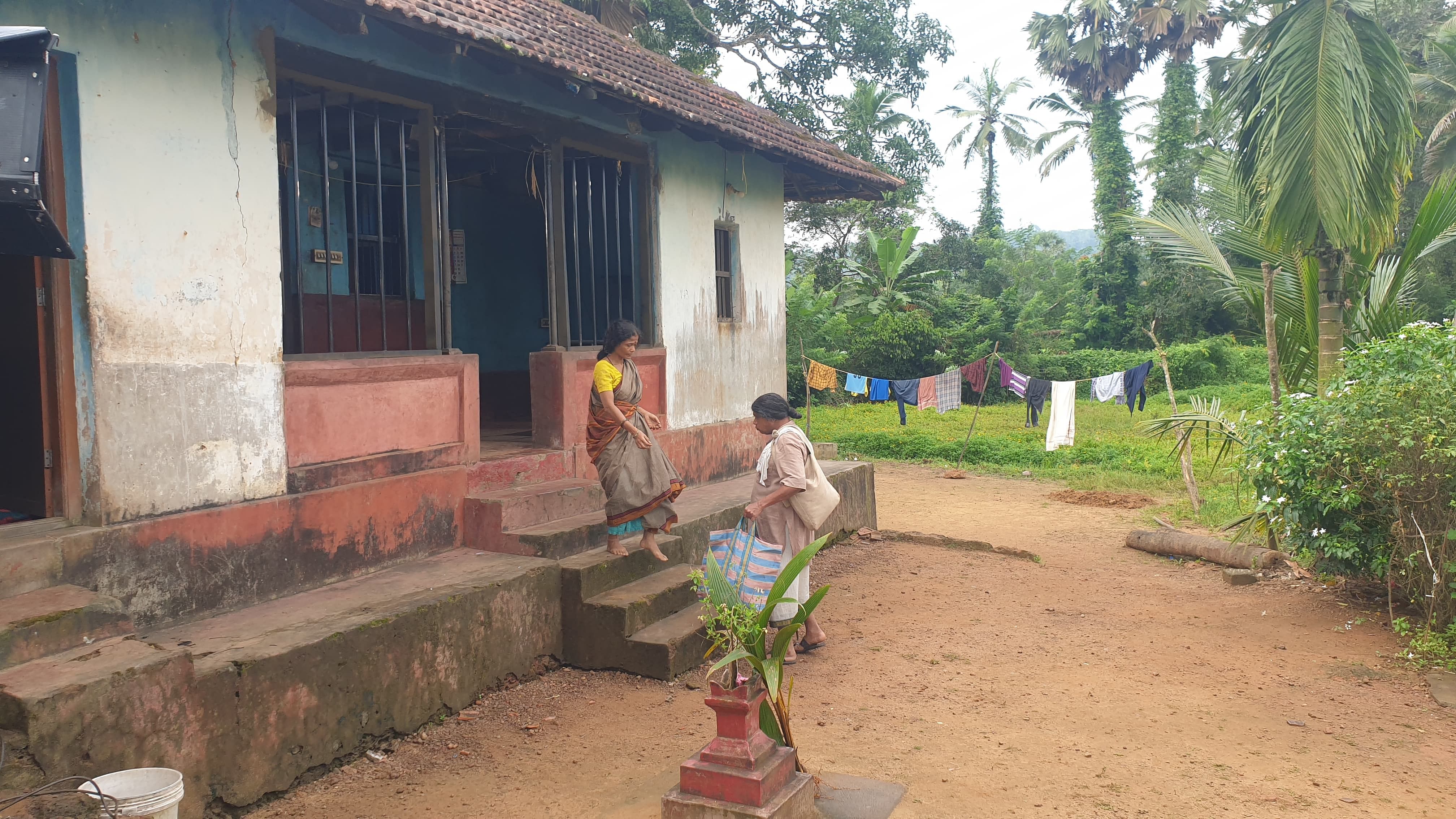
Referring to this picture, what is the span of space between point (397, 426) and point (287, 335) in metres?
1.93

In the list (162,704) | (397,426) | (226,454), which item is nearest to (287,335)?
(397,426)

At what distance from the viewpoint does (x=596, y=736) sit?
4.79 m

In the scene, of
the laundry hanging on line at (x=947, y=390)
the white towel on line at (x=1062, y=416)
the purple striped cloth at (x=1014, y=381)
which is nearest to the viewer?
the white towel on line at (x=1062, y=416)

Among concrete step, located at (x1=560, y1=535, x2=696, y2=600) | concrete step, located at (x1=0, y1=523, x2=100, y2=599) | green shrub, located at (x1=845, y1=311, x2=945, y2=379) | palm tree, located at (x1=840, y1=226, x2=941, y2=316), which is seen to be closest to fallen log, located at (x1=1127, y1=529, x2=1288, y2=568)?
concrete step, located at (x1=560, y1=535, x2=696, y2=600)

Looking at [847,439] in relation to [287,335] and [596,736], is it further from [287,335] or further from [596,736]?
[596,736]

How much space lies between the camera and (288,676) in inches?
158

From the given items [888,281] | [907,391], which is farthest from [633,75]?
[888,281]

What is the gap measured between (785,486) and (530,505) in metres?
1.82

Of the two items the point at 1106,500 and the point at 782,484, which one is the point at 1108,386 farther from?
the point at 782,484

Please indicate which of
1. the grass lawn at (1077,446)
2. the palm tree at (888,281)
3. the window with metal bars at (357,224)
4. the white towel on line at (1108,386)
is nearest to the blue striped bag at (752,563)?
the window with metal bars at (357,224)

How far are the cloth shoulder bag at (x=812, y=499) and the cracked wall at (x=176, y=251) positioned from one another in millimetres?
2912

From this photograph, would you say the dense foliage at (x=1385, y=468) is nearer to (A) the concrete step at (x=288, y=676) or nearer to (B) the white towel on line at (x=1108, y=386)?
(A) the concrete step at (x=288, y=676)

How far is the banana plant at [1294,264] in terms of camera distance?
7312 mm

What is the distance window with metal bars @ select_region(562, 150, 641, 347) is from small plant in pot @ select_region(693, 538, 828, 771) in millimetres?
4297
